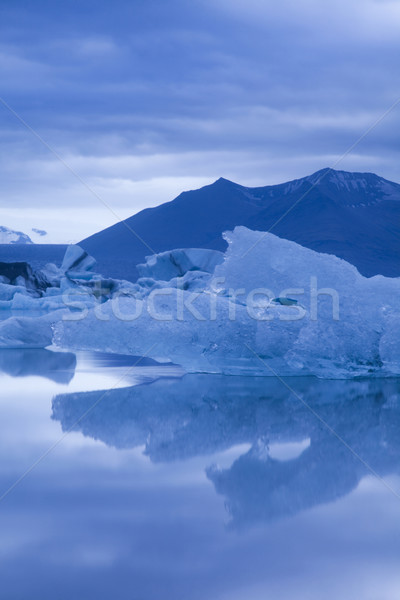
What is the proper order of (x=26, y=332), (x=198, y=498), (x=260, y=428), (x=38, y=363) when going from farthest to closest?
(x=26, y=332) → (x=38, y=363) → (x=260, y=428) → (x=198, y=498)

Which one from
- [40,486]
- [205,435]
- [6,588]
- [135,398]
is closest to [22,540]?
[6,588]

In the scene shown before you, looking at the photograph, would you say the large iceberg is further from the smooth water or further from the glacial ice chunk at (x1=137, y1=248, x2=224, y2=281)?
Answer: the glacial ice chunk at (x1=137, y1=248, x2=224, y2=281)

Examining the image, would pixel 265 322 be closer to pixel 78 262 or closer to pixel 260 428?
pixel 260 428

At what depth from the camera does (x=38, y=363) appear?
4098mm

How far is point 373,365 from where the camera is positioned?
3.63 meters

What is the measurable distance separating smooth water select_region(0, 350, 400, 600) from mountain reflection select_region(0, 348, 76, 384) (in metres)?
0.74

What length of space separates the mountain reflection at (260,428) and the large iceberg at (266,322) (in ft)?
0.61

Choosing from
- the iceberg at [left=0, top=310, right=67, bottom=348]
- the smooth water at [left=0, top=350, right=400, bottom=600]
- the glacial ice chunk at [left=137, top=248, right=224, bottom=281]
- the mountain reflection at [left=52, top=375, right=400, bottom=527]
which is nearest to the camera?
the smooth water at [left=0, top=350, right=400, bottom=600]

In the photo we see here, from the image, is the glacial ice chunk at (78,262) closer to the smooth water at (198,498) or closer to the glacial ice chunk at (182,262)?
the glacial ice chunk at (182,262)

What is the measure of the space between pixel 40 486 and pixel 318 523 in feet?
2.08

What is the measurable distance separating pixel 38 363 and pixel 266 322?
1.40 metres

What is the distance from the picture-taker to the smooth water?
1139 millimetres

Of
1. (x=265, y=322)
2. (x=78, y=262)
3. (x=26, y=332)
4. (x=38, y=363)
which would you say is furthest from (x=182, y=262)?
Answer: (x=265, y=322)

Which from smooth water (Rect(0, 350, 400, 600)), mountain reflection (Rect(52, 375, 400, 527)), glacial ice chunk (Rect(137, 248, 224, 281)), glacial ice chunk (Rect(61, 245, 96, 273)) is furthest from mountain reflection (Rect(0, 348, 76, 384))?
glacial ice chunk (Rect(61, 245, 96, 273))
